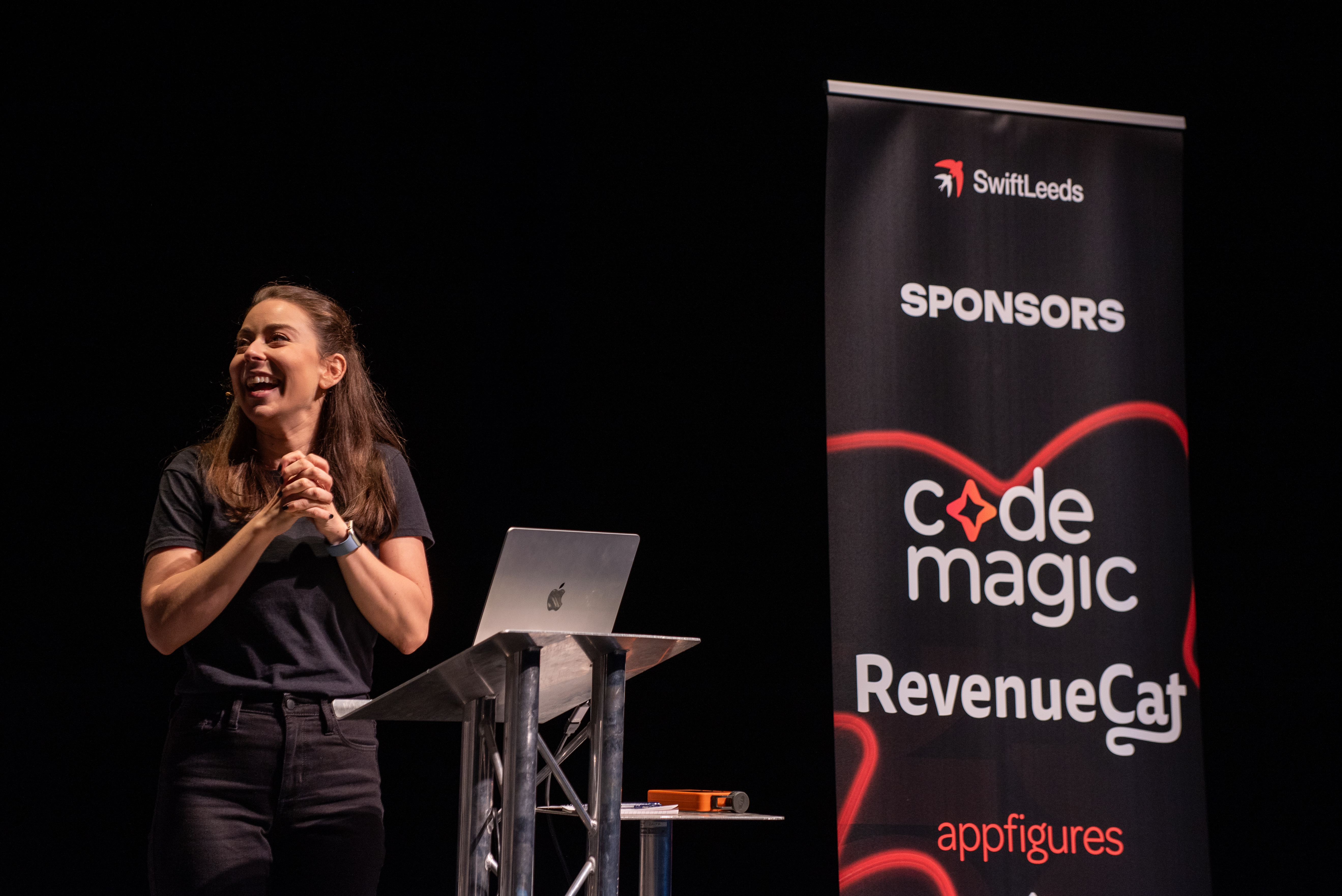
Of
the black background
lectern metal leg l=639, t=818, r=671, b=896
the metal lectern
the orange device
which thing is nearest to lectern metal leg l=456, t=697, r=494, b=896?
the metal lectern

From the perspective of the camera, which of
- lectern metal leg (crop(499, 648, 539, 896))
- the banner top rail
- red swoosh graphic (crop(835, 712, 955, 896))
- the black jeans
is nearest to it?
lectern metal leg (crop(499, 648, 539, 896))

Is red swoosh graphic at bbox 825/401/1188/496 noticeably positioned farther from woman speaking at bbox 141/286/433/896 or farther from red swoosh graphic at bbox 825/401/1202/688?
woman speaking at bbox 141/286/433/896

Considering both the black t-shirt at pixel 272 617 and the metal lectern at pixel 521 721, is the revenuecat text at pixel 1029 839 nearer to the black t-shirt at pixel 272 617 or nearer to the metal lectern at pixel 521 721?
the metal lectern at pixel 521 721

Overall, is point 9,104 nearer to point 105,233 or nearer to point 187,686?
point 105,233

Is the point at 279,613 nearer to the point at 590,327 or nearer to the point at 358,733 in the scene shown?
the point at 358,733

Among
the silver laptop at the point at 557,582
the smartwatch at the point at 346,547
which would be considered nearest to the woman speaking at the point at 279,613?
the smartwatch at the point at 346,547

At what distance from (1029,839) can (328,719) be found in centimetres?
178

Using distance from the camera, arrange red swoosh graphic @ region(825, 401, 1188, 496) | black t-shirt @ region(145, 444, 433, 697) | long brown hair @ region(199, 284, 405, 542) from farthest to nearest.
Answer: red swoosh graphic @ region(825, 401, 1188, 496)
long brown hair @ region(199, 284, 405, 542)
black t-shirt @ region(145, 444, 433, 697)

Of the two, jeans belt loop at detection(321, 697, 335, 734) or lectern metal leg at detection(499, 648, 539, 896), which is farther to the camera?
jeans belt loop at detection(321, 697, 335, 734)

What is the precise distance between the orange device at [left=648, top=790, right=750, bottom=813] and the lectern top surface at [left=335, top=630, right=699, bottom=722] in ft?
1.09

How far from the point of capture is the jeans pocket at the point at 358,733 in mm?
1686

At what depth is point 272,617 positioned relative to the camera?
1699mm

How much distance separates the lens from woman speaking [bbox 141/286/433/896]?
161 centimetres

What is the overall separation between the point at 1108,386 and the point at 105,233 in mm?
2533
